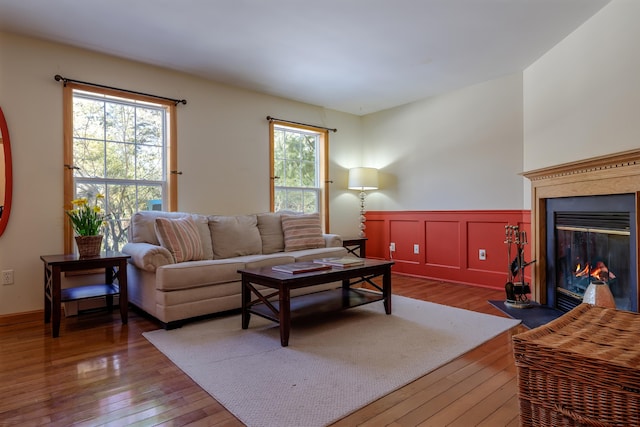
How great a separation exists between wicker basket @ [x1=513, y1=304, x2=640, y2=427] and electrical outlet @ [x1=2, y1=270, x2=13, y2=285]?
11.9 feet

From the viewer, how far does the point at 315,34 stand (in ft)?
9.92

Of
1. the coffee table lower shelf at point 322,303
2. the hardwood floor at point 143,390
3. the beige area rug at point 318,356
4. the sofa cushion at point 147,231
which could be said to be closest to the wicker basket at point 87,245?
the sofa cushion at point 147,231

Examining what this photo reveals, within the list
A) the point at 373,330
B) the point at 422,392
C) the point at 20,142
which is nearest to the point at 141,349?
the point at 373,330

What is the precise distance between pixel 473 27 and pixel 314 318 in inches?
107

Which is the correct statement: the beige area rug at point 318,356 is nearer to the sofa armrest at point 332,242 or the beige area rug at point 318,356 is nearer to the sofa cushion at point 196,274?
the sofa cushion at point 196,274

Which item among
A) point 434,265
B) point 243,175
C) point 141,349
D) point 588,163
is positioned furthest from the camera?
point 434,265

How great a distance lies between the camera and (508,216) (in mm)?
3977

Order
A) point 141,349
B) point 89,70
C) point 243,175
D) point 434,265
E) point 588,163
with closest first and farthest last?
point 141,349 < point 588,163 < point 89,70 < point 243,175 < point 434,265

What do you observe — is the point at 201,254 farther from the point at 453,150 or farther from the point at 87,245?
the point at 453,150

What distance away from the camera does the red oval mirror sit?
114 inches

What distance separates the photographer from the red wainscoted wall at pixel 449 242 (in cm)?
404

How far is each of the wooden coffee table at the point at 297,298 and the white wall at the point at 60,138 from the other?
1.63 m

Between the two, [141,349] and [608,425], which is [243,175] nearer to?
[141,349]

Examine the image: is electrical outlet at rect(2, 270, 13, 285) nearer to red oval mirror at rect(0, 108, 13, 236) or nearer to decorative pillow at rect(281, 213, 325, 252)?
red oval mirror at rect(0, 108, 13, 236)
